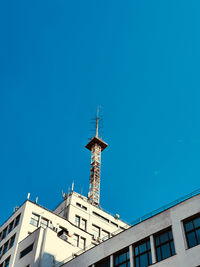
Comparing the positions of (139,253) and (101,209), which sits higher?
Answer: (101,209)

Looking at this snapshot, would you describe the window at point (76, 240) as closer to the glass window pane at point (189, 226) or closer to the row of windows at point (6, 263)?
the row of windows at point (6, 263)

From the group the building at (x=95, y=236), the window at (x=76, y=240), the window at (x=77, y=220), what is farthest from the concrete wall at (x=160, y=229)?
the window at (x=77, y=220)

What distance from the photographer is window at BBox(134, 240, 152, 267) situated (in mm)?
31141

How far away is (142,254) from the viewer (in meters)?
31.7

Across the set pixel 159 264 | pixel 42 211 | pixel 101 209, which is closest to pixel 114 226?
pixel 101 209

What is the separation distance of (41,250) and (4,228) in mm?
16113

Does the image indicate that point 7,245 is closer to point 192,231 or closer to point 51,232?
point 51,232

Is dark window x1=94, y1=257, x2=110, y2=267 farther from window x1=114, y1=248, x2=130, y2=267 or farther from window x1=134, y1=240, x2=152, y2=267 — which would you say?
window x1=134, y1=240, x2=152, y2=267

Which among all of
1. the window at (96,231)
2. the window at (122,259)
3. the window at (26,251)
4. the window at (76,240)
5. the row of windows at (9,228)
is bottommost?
the window at (122,259)

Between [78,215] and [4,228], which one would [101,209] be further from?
[4,228]

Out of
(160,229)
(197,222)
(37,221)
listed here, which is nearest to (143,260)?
(160,229)

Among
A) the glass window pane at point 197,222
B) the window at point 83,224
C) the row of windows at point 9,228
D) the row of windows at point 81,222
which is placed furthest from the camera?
the window at point 83,224

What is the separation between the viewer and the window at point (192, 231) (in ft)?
93.8

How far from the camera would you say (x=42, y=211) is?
5609 cm
